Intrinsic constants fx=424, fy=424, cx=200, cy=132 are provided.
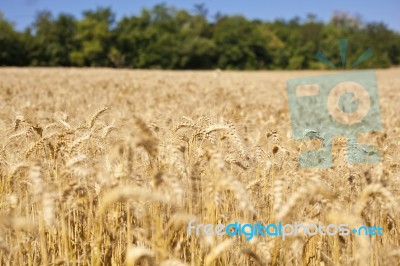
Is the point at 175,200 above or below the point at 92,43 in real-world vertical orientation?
below

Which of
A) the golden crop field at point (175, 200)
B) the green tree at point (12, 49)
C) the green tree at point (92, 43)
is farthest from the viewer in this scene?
the green tree at point (92, 43)

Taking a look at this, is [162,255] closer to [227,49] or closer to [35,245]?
[35,245]

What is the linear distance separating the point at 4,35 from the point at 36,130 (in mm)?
55686

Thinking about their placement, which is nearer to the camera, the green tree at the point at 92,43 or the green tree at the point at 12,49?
the green tree at the point at 12,49

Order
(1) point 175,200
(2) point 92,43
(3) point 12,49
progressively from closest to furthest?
(1) point 175,200 → (3) point 12,49 → (2) point 92,43

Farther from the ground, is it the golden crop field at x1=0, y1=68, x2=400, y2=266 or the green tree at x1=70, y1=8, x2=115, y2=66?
the green tree at x1=70, y1=8, x2=115, y2=66

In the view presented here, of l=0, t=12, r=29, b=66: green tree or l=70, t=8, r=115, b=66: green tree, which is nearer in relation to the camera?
l=0, t=12, r=29, b=66: green tree

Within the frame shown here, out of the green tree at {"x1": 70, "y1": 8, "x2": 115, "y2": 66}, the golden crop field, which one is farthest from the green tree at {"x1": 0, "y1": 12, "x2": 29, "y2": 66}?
the golden crop field

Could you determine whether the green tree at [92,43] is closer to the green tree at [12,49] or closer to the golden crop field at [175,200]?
the green tree at [12,49]

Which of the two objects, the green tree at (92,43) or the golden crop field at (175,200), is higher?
the green tree at (92,43)

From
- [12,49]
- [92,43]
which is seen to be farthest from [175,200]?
[92,43]

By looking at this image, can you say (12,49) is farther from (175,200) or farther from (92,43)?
(175,200)

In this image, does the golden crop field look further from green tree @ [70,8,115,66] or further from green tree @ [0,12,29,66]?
green tree @ [70,8,115,66]

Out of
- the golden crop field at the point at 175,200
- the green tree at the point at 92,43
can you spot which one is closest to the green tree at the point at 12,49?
the green tree at the point at 92,43
